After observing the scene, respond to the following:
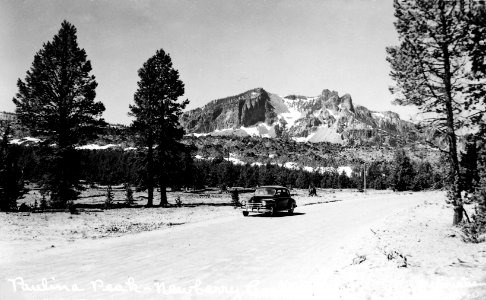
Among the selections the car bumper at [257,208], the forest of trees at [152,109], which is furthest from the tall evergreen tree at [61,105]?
the car bumper at [257,208]

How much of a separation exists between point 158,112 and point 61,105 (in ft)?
24.9

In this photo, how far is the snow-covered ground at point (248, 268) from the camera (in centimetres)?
620

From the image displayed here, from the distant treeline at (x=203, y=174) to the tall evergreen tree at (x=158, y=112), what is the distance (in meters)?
0.81

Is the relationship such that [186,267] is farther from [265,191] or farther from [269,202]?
[265,191]

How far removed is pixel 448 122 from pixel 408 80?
2306mm

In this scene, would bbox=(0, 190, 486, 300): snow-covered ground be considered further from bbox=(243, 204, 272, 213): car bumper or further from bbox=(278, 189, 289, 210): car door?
bbox=(278, 189, 289, 210): car door

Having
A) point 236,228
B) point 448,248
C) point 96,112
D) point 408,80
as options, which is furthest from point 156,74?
point 448,248

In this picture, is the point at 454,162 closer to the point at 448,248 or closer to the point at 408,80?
the point at 408,80

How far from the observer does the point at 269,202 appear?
20375mm

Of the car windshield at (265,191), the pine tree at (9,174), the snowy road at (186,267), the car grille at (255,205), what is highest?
the pine tree at (9,174)

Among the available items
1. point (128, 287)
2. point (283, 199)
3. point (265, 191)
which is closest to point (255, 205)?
point (265, 191)

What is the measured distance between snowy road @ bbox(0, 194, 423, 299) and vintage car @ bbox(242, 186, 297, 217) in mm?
7124

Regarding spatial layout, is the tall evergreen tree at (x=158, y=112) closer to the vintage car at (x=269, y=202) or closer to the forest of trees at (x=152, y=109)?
the forest of trees at (x=152, y=109)

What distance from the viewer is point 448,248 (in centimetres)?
984
